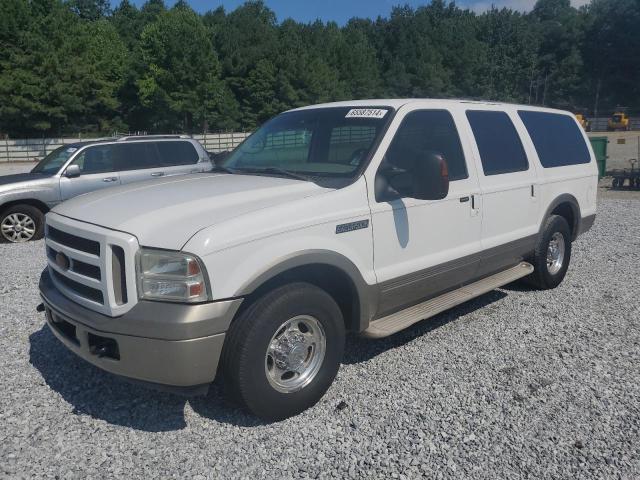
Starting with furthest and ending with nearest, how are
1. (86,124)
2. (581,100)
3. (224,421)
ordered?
(581,100)
(86,124)
(224,421)

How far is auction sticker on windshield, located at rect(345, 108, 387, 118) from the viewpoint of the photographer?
13.9 feet

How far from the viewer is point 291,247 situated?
336cm

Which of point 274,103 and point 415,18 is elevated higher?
point 415,18

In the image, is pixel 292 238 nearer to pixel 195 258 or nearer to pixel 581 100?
pixel 195 258

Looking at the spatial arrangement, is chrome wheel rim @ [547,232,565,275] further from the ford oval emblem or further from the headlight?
the ford oval emblem

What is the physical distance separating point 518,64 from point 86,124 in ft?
239

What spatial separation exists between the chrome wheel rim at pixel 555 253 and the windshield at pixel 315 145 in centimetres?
301

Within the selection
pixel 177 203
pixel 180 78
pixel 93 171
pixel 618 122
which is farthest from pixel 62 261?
pixel 618 122

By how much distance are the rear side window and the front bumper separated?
13.0ft

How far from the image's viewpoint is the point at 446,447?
3.28m

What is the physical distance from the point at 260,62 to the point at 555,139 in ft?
168

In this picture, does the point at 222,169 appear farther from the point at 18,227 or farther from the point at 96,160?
the point at 18,227

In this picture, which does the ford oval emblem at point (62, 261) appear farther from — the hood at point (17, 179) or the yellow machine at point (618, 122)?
the yellow machine at point (618, 122)

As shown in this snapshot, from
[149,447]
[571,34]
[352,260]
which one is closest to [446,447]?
[352,260]
